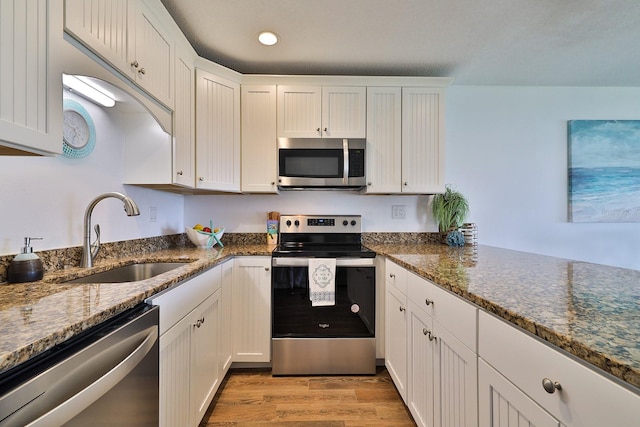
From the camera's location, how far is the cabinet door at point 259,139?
7.13 feet

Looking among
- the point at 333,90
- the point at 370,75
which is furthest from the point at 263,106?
the point at 370,75

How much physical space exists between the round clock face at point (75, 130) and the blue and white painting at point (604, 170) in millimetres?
3667

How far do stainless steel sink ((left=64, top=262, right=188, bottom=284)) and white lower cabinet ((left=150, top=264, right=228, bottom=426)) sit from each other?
294 millimetres

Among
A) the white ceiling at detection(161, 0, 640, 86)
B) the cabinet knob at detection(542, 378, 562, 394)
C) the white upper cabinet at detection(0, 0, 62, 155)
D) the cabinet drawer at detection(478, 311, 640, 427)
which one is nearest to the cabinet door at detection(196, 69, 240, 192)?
the white ceiling at detection(161, 0, 640, 86)

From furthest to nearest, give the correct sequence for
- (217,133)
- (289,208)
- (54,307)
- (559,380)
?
(289,208) < (217,133) < (54,307) < (559,380)

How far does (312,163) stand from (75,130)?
142 cm

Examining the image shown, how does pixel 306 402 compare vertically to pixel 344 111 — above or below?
below

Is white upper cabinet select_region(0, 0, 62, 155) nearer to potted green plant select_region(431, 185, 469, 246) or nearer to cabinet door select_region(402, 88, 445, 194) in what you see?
cabinet door select_region(402, 88, 445, 194)

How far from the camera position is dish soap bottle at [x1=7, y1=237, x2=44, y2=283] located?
38.8 inches

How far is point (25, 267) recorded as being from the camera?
100 cm

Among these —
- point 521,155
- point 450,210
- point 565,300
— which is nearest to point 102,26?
point 565,300

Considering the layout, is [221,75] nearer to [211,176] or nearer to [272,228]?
[211,176]

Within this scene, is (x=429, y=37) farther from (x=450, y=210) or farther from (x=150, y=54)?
(x=150, y=54)

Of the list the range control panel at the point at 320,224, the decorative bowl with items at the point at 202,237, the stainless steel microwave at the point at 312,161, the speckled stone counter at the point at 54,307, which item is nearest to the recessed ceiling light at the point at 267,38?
the stainless steel microwave at the point at 312,161
